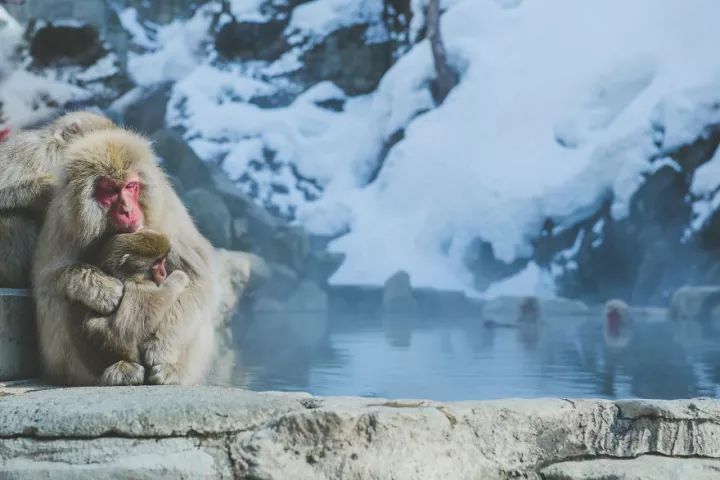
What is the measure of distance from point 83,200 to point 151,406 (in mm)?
700

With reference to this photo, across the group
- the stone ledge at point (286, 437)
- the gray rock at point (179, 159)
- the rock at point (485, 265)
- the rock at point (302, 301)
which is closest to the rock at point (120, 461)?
the stone ledge at point (286, 437)

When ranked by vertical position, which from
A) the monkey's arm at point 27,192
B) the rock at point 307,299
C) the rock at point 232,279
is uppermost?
the rock at point 307,299

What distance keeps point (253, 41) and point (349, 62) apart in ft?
6.77

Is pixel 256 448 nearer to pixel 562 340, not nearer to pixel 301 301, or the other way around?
pixel 562 340

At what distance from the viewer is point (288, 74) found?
19.0m

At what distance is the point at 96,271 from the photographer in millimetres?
2385

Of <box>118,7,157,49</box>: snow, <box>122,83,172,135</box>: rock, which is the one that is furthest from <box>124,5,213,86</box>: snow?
<box>122,83,172,135</box>: rock

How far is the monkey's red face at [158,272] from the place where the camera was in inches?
95.6

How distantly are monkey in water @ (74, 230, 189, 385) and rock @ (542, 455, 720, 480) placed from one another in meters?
1.07

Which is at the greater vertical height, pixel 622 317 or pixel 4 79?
pixel 4 79

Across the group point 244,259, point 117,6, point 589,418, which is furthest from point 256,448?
point 117,6

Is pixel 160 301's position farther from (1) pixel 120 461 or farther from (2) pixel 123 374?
(1) pixel 120 461

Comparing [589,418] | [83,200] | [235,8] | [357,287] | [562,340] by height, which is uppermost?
[235,8]

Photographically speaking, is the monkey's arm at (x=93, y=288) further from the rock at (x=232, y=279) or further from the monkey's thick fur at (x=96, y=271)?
the rock at (x=232, y=279)
